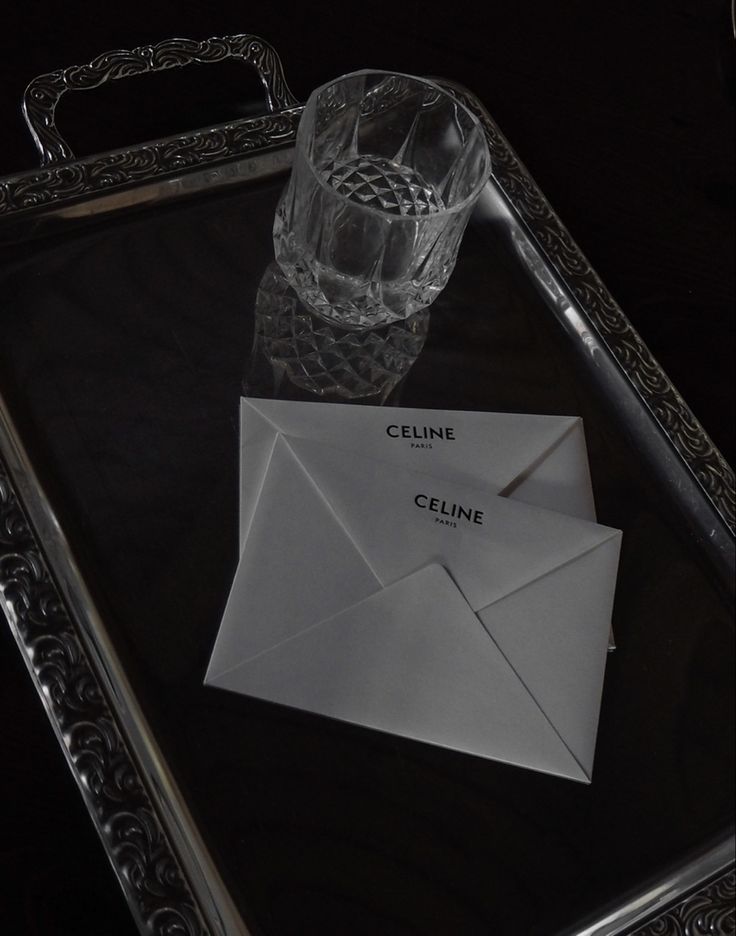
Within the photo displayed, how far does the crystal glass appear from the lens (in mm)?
493

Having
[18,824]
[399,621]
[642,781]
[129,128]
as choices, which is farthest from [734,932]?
[129,128]

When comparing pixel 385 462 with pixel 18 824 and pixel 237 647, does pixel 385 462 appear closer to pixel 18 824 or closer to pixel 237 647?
pixel 237 647

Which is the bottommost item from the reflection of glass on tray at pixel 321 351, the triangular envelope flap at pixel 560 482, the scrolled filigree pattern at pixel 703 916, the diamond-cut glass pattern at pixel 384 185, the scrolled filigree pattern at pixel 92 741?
the scrolled filigree pattern at pixel 703 916

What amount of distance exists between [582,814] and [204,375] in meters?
0.27

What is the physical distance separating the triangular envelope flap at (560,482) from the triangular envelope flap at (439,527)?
20mm

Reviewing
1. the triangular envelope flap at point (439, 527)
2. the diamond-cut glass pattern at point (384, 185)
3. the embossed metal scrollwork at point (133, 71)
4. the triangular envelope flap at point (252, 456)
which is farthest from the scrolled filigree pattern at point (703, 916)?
the embossed metal scrollwork at point (133, 71)

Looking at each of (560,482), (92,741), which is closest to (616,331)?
(560,482)

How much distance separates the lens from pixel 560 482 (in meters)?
0.53

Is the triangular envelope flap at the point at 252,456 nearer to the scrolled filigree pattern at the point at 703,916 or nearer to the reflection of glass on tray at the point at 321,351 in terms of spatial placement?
the reflection of glass on tray at the point at 321,351

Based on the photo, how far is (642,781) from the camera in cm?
48

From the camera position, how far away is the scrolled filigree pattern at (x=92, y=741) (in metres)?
0.40

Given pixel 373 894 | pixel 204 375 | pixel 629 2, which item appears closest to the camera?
pixel 373 894

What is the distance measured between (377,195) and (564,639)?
252 mm

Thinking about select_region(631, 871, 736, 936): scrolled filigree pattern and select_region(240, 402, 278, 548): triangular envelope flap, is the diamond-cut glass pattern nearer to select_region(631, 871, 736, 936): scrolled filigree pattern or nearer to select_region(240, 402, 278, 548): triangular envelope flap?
select_region(240, 402, 278, 548): triangular envelope flap
